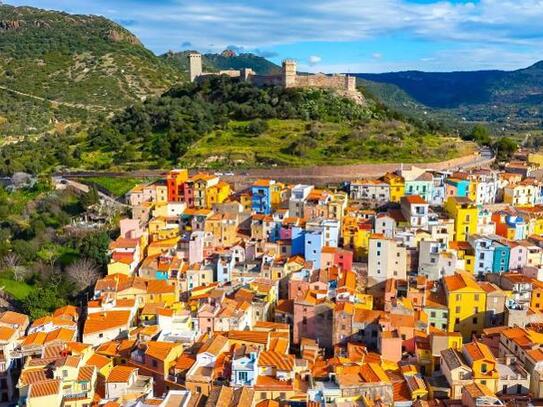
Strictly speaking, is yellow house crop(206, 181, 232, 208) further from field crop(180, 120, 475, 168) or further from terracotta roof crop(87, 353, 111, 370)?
terracotta roof crop(87, 353, 111, 370)

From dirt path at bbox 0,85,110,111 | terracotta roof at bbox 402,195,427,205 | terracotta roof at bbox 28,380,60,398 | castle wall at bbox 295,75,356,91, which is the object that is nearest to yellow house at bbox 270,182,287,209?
terracotta roof at bbox 402,195,427,205

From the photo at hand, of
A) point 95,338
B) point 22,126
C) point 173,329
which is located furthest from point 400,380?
point 22,126

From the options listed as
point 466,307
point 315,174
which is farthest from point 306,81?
point 466,307

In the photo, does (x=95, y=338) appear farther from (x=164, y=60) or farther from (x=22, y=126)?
(x=164, y=60)

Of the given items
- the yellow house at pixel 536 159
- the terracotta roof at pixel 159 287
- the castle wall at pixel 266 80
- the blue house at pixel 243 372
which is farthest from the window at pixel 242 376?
the castle wall at pixel 266 80

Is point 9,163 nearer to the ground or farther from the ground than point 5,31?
nearer to the ground

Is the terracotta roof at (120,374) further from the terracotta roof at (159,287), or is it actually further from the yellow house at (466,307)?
the yellow house at (466,307)
